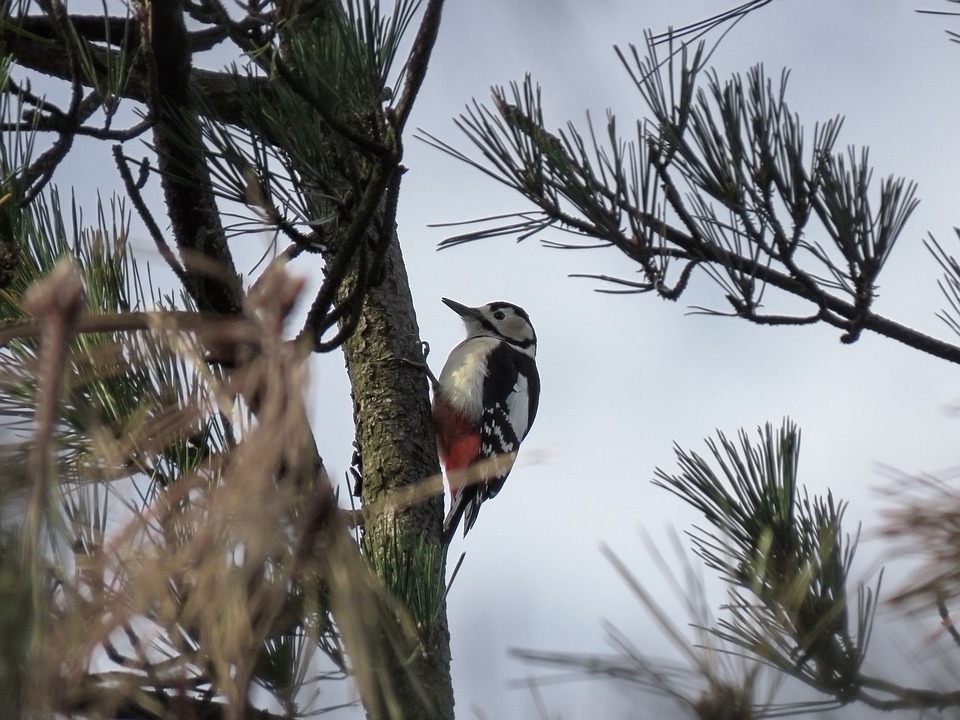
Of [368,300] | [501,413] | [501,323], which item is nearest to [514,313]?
[501,323]

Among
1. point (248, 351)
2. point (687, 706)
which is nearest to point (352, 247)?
point (248, 351)

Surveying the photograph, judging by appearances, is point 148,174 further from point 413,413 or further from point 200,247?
point 413,413

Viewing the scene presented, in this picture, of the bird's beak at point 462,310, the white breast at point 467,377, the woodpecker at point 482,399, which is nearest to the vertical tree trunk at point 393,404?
the woodpecker at point 482,399

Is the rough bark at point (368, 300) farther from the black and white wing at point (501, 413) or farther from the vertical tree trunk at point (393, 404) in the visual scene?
the black and white wing at point (501, 413)

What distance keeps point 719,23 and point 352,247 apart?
2.67ft

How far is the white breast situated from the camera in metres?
4.46

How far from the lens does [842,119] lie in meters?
1.80

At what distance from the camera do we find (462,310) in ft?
17.2

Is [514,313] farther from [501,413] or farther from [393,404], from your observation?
[393,404]

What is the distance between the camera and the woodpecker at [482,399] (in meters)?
4.38

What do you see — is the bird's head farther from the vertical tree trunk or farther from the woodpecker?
the vertical tree trunk

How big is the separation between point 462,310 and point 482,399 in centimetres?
75

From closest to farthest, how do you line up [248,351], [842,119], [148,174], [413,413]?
[248,351], [842,119], [148,174], [413,413]

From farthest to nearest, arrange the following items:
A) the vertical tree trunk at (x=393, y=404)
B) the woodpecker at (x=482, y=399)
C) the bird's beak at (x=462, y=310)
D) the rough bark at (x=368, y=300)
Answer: the bird's beak at (x=462, y=310) → the woodpecker at (x=482, y=399) → the vertical tree trunk at (x=393, y=404) → the rough bark at (x=368, y=300)
